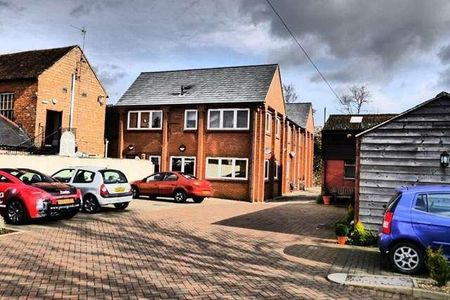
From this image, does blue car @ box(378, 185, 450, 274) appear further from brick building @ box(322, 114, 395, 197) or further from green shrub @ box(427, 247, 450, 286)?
brick building @ box(322, 114, 395, 197)

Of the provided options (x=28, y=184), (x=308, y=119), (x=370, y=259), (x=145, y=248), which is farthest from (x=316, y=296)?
(x=308, y=119)

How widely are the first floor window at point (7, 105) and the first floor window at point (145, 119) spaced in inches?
272

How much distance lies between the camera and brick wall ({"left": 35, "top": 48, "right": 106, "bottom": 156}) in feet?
84.4

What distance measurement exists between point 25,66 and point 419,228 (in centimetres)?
2543

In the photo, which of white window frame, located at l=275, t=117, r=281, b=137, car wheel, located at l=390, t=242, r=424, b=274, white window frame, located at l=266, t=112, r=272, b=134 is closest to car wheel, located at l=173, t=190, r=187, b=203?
white window frame, located at l=266, t=112, r=272, b=134

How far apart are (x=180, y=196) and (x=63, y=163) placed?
557 cm

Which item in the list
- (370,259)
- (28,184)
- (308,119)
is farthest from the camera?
(308,119)

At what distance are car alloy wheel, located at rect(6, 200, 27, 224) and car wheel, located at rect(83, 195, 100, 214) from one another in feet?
11.4

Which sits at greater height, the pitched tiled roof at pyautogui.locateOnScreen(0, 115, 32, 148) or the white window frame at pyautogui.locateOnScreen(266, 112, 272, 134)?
the white window frame at pyautogui.locateOnScreen(266, 112, 272, 134)

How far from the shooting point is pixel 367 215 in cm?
1158

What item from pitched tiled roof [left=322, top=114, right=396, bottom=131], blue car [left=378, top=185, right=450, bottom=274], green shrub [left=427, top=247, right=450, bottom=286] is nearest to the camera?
green shrub [left=427, top=247, right=450, bottom=286]

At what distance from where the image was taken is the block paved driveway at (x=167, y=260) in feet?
22.1

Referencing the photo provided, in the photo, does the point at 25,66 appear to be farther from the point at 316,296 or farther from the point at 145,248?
the point at 316,296

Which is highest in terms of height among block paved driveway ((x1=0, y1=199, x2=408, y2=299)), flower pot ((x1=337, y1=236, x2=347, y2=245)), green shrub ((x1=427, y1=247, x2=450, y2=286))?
green shrub ((x1=427, y1=247, x2=450, y2=286))
